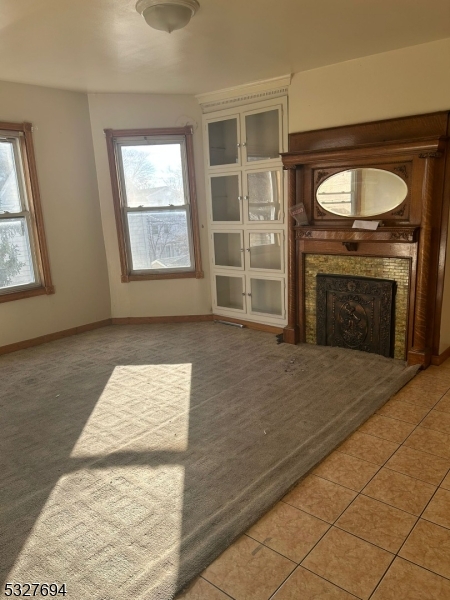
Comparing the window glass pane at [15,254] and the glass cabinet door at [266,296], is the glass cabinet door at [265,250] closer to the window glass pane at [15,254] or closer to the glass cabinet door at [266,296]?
the glass cabinet door at [266,296]

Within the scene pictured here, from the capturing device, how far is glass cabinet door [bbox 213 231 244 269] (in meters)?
4.89

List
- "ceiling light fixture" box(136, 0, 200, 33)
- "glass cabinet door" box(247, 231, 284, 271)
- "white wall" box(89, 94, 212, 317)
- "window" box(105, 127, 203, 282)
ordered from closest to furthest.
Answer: "ceiling light fixture" box(136, 0, 200, 33) → "glass cabinet door" box(247, 231, 284, 271) → "white wall" box(89, 94, 212, 317) → "window" box(105, 127, 203, 282)

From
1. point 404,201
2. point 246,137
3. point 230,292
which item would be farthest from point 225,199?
point 404,201

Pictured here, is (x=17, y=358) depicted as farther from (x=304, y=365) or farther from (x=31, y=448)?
(x=304, y=365)

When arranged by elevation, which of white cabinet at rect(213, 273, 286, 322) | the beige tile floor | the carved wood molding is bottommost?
the beige tile floor

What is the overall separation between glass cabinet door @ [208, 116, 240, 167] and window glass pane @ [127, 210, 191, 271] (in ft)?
2.28

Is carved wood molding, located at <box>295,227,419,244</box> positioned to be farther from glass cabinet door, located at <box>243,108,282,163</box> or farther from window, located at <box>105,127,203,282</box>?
window, located at <box>105,127,203,282</box>

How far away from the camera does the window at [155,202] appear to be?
15.9ft

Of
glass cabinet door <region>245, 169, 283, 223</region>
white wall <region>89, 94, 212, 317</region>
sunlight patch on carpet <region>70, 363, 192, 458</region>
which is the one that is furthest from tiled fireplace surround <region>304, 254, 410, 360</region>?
white wall <region>89, 94, 212, 317</region>

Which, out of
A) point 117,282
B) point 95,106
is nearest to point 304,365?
point 117,282

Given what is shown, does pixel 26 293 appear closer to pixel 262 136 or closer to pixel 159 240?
pixel 159 240

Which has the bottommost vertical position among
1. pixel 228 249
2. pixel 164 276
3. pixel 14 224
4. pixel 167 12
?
pixel 164 276

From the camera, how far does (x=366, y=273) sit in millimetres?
3793

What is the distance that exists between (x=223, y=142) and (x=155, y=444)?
3.32m
